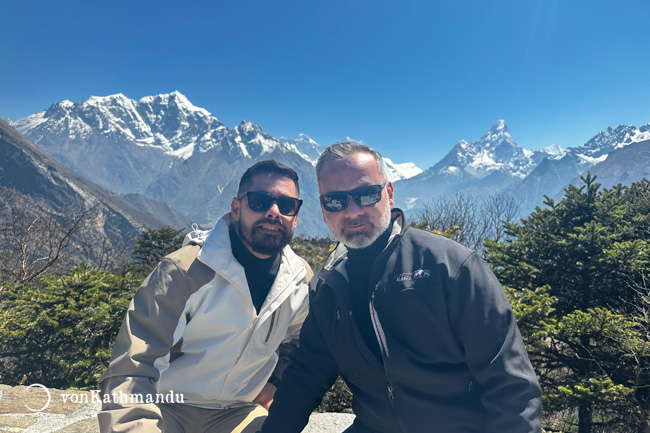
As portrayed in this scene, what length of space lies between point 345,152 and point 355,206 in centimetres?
40

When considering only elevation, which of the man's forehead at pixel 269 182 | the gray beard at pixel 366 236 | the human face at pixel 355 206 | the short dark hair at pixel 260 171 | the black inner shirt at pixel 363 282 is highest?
the short dark hair at pixel 260 171

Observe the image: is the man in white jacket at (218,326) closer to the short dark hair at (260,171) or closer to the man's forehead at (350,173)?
the short dark hair at (260,171)

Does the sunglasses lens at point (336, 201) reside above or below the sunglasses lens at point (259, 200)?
below

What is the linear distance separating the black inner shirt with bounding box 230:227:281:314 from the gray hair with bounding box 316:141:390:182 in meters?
0.93

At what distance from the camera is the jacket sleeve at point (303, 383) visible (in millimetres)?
2260

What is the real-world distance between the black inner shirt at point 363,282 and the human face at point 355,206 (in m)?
0.09

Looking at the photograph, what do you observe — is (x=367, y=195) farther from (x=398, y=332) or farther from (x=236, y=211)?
(x=236, y=211)

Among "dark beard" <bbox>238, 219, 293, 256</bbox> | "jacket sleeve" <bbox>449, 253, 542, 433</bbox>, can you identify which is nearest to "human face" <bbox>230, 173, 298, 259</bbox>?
"dark beard" <bbox>238, 219, 293, 256</bbox>

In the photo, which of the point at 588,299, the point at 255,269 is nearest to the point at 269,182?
the point at 255,269

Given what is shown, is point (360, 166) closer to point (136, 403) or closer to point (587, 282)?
point (136, 403)

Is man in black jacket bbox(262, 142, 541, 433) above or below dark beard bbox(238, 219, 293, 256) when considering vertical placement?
below

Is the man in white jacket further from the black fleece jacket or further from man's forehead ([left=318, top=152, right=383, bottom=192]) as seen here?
man's forehead ([left=318, top=152, right=383, bottom=192])

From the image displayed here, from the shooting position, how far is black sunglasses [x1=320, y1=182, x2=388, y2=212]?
7.83 ft

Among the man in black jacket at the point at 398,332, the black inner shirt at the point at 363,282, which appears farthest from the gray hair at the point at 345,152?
the black inner shirt at the point at 363,282
